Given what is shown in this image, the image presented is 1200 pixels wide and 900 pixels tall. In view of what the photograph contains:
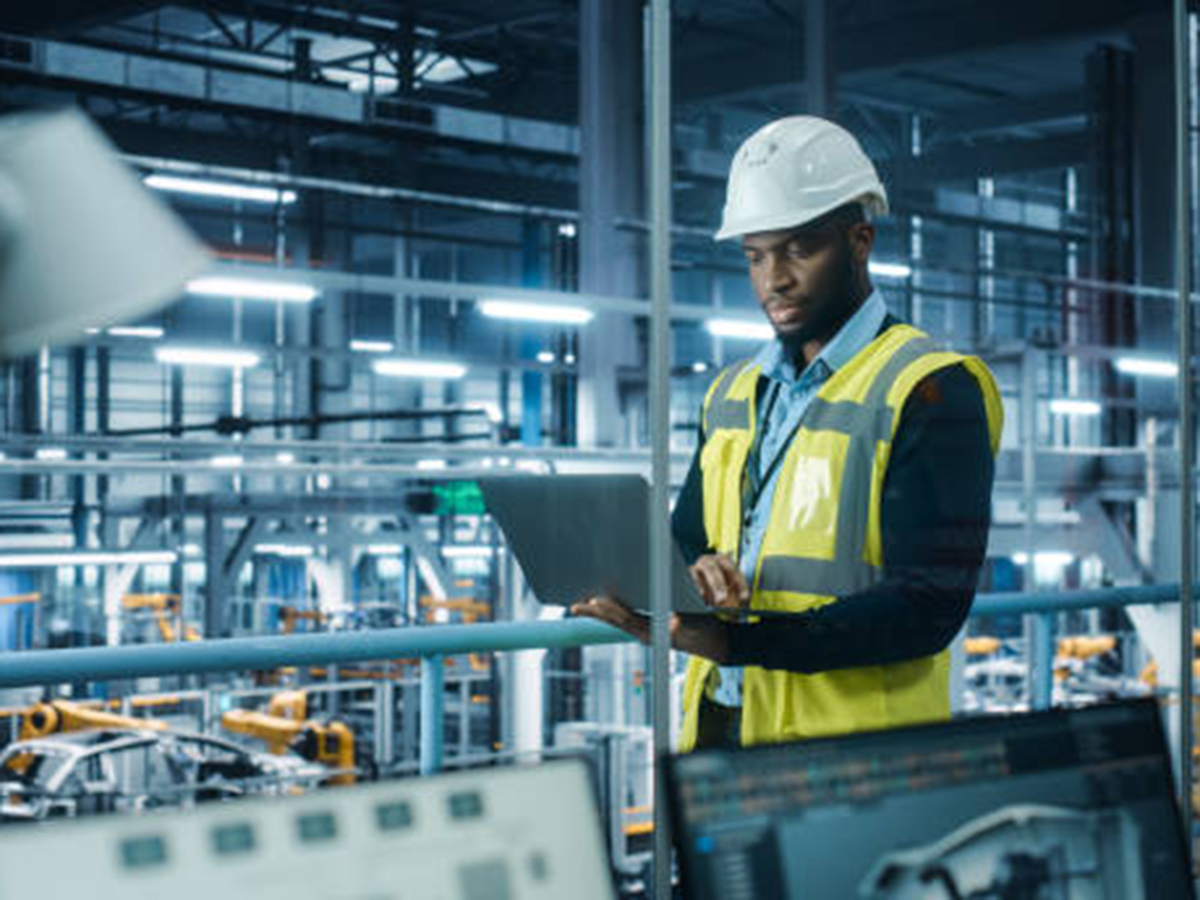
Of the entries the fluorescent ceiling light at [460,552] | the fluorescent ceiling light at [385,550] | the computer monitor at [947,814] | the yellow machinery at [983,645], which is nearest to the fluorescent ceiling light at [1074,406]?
the yellow machinery at [983,645]

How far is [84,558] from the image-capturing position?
849 centimetres

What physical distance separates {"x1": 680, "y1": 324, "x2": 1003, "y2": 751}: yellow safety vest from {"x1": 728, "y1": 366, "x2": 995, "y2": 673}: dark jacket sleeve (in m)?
0.02

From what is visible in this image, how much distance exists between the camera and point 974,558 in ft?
5.74

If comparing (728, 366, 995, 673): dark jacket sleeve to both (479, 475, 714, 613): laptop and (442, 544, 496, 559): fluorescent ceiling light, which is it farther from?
(442, 544, 496, 559): fluorescent ceiling light

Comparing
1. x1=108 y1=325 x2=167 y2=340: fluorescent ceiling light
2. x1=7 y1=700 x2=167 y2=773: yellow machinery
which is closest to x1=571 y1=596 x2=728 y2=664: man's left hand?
x1=108 y1=325 x2=167 y2=340: fluorescent ceiling light

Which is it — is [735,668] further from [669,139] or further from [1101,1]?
[1101,1]

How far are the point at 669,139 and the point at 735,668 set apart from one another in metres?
0.60

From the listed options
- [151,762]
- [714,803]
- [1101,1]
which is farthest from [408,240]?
[714,803]

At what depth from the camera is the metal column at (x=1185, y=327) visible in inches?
102

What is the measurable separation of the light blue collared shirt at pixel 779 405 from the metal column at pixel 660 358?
8 cm

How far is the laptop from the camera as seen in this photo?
5.92 feet

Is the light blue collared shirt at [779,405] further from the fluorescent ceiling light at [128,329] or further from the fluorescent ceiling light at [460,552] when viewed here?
the fluorescent ceiling light at [460,552]

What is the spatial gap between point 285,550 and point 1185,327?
933 centimetres

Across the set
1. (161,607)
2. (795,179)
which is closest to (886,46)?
(795,179)
